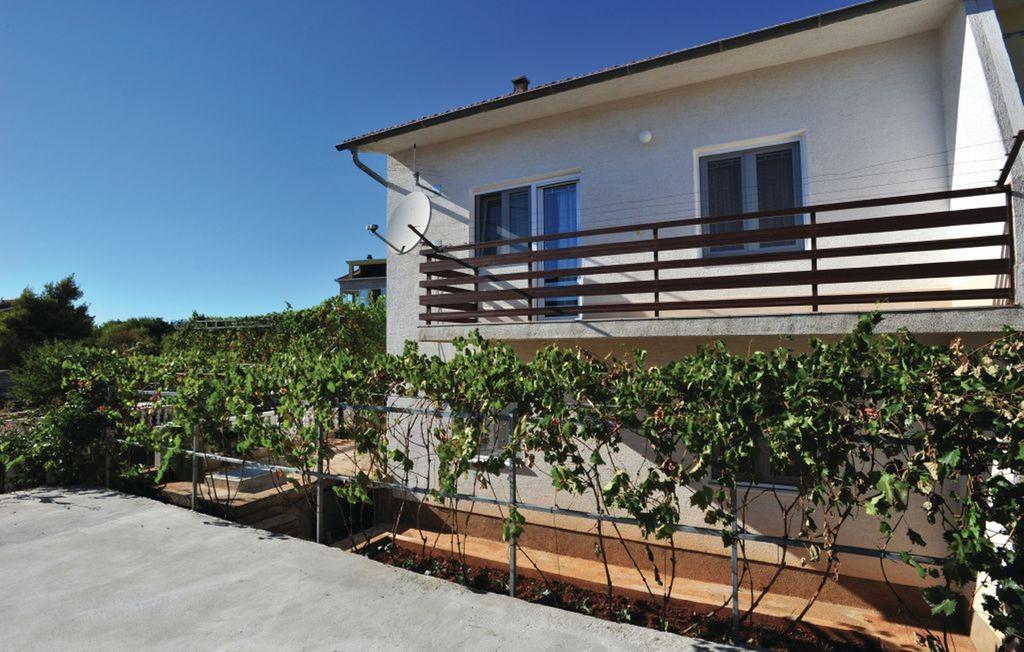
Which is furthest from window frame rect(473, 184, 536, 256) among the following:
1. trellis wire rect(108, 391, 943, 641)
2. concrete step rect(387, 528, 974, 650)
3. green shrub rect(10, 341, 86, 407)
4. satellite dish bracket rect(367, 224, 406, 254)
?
green shrub rect(10, 341, 86, 407)

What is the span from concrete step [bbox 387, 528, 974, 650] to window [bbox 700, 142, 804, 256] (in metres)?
4.42

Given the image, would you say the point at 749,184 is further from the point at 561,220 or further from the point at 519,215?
the point at 519,215

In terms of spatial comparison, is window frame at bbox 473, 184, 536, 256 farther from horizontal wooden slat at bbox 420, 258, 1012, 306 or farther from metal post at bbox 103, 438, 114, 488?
metal post at bbox 103, 438, 114, 488

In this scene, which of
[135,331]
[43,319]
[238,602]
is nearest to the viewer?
[238,602]

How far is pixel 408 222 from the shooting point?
804 cm

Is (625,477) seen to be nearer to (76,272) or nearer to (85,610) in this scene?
(85,610)

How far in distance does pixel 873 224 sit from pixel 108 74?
1342cm

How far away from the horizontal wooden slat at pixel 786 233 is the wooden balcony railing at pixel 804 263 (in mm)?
11

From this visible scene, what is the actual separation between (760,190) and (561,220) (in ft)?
9.83

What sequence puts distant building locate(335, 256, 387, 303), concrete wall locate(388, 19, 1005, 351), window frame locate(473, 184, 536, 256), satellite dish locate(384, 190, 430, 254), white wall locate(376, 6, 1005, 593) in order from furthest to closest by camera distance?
distant building locate(335, 256, 387, 303) < window frame locate(473, 184, 536, 256) < satellite dish locate(384, 190, 430, 254) < concrete wall locate(388, 19, 1005, 351) < white wall locate(376, 6, 1005, 593)

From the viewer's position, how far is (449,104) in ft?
27.5

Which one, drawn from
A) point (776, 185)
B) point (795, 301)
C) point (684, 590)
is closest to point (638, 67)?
point (776, 185)

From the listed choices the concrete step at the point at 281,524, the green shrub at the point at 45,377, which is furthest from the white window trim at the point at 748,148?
the green shrub at the point at 45,377

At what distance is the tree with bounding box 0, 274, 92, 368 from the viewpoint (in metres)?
24.8
